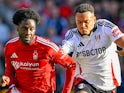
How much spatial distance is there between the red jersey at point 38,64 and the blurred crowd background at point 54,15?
17.1 feet

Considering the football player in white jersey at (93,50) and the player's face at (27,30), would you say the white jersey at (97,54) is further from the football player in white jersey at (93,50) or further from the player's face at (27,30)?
the player's face at (27,30)

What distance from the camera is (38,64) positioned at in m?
8.26

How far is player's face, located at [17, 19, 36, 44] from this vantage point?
317 inches

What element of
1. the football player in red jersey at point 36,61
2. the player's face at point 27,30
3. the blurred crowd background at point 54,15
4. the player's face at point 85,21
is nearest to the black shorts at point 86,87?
the football player in red jersey at point 36,61

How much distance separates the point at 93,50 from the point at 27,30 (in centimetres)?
115

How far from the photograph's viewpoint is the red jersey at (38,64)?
8227 millimetres

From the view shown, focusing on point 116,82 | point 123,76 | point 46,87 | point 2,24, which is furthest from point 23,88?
point 2,24

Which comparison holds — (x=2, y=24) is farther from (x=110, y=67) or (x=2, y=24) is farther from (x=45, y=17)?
(x=110, y=67)

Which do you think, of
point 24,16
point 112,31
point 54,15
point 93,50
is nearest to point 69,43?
point 93,50

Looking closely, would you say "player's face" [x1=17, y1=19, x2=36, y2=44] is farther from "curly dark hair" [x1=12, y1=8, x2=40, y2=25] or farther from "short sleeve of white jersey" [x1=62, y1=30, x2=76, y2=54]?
"short sleeve of white jersey" [x1=62, y1=30, x2=76, y2=54]

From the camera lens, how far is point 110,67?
886 centimetres

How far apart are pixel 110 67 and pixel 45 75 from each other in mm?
1086

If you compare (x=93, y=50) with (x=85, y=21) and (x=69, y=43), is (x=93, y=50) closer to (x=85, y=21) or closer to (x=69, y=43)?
(x=69, y=43)

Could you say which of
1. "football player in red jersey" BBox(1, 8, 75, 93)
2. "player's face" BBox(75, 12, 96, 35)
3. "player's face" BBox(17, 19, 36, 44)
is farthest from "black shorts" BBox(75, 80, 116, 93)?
"player's face" BBox(17, 19, 36, 44)
